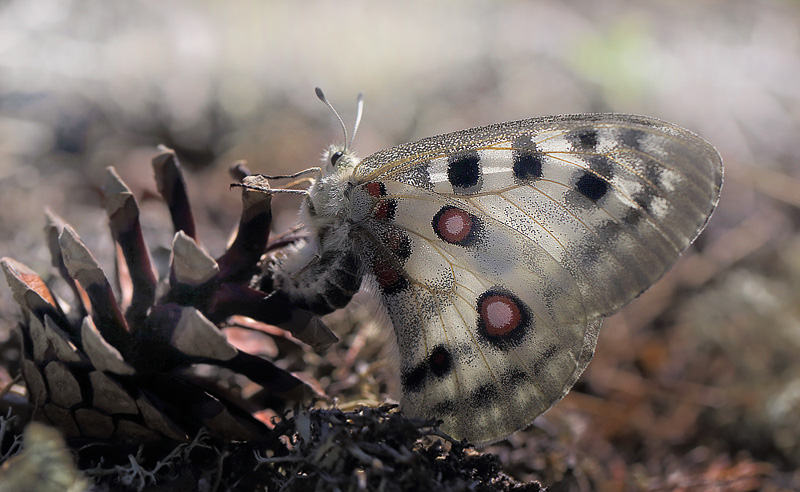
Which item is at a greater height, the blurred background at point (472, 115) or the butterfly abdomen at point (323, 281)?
the blurred background at point (472, 115)

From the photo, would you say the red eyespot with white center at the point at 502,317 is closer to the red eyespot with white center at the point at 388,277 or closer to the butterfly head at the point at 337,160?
the red eyespot with white center at the point at 388,277

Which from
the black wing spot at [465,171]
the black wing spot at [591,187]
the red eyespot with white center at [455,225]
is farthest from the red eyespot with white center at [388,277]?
the black wing spot at [591,187]

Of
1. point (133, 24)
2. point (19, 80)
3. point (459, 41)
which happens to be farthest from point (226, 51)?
point (459, 41)

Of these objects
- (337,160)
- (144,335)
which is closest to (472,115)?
(337,160)

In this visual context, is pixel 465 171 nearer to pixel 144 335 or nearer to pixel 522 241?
pixel 522 241

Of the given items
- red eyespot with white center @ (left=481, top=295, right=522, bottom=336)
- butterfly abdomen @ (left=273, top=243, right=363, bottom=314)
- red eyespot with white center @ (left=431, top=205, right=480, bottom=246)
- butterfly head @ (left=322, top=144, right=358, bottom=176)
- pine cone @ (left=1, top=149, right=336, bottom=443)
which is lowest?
pine cone @ (left=1, top=149, right=336, bottom=443)

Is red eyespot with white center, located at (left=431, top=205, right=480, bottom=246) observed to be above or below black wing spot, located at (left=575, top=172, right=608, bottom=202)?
below

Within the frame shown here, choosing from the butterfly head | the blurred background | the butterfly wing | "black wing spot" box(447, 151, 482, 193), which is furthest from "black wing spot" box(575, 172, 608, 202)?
the blurred background

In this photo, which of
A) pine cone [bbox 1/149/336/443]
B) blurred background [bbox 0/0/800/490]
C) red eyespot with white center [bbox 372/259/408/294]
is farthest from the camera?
blurred background [bbox 0/0/800/490]

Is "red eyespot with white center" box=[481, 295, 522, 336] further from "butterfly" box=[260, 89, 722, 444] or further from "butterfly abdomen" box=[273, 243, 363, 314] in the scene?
"butterfly abdomen" box=[273, 243, 363, 314]
